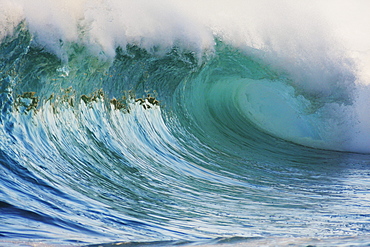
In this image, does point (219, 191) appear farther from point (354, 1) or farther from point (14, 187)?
point (354, 1)

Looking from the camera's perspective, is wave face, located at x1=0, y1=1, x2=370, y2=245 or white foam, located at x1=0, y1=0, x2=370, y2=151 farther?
white foam, located at x1=0, y1=0, x2=370, y2=151

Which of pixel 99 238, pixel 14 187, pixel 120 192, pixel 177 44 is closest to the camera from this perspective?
pixel 99 238

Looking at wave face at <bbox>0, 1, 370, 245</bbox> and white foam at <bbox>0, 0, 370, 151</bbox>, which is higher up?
white foam at <bbox>0, 0, 370, 151</bbox>

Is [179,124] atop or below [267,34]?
below

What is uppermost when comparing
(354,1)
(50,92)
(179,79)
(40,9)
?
(354,1)

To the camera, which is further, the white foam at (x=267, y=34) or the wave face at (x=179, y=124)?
the white foam at (x=267, y=34)

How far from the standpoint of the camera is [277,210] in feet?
15.1

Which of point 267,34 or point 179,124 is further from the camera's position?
point 267,34

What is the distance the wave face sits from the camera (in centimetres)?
407

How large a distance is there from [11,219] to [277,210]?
224 cm

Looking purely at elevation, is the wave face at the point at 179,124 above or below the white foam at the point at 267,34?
below

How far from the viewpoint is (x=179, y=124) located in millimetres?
8836

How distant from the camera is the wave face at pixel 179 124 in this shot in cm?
407

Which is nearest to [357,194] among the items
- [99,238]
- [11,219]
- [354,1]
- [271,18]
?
[99,238]
